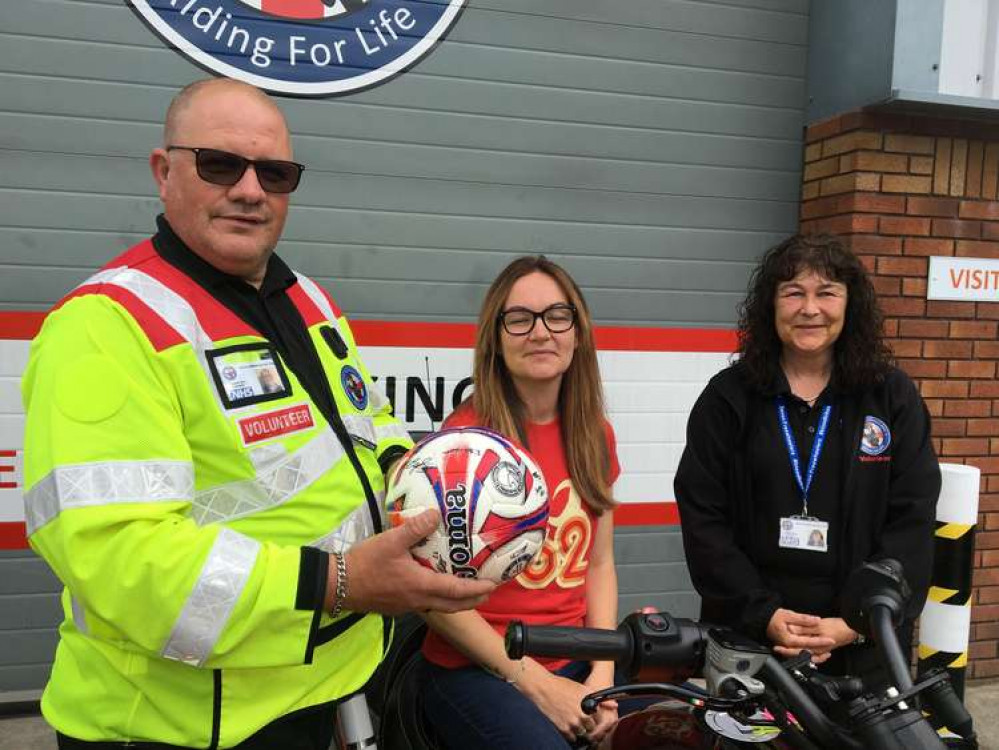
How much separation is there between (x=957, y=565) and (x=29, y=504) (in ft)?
11.0

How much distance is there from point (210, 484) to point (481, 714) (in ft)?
2.95

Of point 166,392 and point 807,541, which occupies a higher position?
point 166,392

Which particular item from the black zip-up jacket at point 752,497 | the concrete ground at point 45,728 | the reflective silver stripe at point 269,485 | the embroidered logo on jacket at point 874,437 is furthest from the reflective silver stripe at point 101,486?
the concrete ground at point 45,728

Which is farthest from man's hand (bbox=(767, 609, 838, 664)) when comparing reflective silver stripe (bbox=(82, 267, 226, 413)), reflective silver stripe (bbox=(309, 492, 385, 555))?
reflective silver stripe (bbox=(82, 267, 226, 413))

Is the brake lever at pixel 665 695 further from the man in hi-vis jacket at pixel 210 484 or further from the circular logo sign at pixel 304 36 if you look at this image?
the circular logo sign at pixel 304 36

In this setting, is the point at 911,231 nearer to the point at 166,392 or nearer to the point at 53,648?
the point at 166,392

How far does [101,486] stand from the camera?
1.27 metres

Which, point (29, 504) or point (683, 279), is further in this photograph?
point (683, 279)

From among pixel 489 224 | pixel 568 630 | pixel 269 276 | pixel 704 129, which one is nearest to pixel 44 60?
pixel 489 224

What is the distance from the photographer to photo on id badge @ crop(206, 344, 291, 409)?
1484mm

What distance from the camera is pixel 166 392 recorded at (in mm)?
1406

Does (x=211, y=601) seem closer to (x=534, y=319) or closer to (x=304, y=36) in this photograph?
(x=534, y=319)

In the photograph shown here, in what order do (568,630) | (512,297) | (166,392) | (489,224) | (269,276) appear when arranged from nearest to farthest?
(568,630) → (166,392) → (269,276) → (512,297) → (489,224)

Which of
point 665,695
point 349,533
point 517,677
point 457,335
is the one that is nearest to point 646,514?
point 457,335
